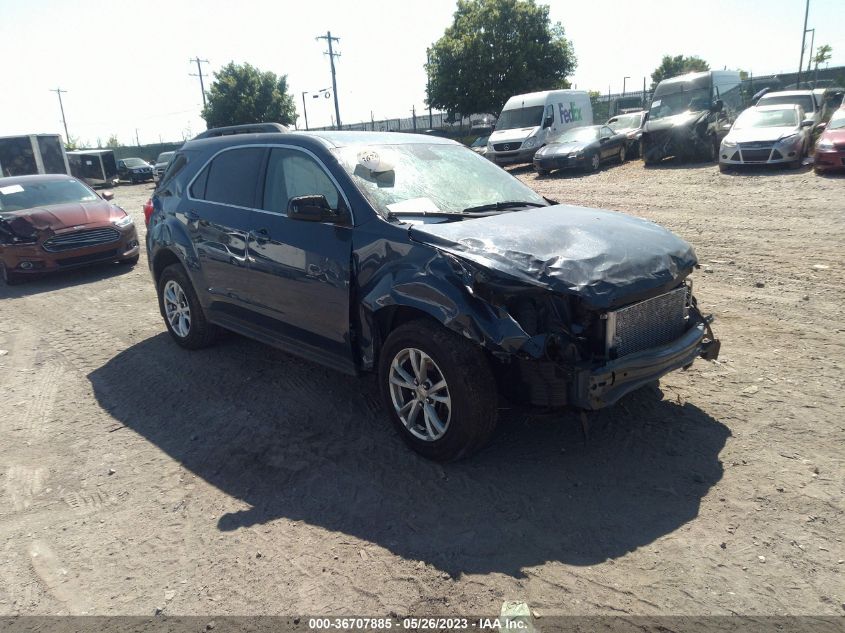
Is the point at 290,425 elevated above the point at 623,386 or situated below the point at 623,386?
below

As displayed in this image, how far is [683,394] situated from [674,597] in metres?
2.11

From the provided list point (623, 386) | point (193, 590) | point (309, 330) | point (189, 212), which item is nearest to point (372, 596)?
point (193, 590)

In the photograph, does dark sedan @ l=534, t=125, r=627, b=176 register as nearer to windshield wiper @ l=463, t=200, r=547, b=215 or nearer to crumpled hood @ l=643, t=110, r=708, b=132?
crumpled hood @ l=643, t=110, r=708, b=132

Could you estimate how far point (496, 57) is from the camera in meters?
38.4

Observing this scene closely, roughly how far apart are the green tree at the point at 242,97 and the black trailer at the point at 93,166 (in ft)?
41.9

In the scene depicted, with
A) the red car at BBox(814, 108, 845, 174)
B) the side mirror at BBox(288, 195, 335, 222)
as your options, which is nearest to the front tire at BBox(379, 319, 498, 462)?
the side mirror at BBox(288, 195, 335, 222)

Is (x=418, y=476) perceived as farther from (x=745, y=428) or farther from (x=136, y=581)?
(x=745, y=428)

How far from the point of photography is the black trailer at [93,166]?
3409cm

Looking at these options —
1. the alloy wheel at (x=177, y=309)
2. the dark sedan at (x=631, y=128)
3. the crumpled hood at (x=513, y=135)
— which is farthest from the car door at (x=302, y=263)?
the crumpled hood at (x=513, y=135)

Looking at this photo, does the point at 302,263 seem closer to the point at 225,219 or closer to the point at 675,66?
the point at 225,219

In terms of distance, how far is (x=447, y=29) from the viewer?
40.6 meters

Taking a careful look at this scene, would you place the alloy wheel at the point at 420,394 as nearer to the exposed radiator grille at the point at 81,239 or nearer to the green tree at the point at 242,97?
the exposed radiator grille at the point at 81,239

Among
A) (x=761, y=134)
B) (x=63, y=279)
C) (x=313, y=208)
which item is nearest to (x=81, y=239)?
(x=63, y=279)

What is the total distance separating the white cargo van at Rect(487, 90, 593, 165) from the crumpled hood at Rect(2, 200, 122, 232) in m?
14.2
